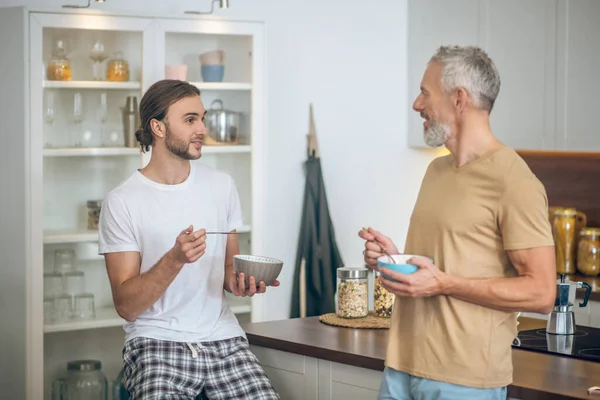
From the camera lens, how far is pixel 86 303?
4020mm

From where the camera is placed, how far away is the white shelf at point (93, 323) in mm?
3900

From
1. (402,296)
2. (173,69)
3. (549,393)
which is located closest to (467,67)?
(402,296)

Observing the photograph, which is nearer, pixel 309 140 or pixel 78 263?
pixel 78 263

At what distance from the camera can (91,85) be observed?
13.0ft

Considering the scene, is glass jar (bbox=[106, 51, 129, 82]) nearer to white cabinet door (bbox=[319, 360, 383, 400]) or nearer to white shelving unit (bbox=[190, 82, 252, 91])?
white shelving unit (bbox=[190, 82, 252, 91])

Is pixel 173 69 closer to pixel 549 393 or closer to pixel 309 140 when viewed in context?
pixel 309 140

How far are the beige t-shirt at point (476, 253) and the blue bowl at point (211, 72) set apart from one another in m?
2.37

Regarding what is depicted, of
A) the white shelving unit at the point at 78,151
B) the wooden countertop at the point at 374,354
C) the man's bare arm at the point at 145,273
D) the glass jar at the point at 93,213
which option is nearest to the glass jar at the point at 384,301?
the wooden countertop at the point at 374,354

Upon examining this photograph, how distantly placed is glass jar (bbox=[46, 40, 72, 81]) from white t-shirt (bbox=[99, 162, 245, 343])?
4.56 feet

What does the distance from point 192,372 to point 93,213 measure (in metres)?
1.72

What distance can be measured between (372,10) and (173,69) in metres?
1.49

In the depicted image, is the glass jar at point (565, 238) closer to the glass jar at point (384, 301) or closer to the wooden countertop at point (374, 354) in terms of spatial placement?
the wooden countertop at point (374, 354)

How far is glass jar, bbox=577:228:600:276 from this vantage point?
420cm

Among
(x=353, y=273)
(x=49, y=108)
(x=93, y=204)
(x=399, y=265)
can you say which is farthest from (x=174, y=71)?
(x=399, y=265)
